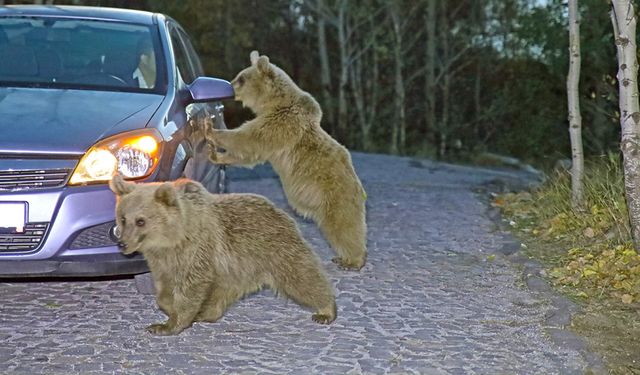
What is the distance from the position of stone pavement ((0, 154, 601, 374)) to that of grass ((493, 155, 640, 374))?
0.25m

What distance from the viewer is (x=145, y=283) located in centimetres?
700

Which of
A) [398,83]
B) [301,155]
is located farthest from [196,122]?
[398,83]

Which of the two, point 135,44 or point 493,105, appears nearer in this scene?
point 135,44

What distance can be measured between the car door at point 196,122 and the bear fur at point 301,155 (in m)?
0.12

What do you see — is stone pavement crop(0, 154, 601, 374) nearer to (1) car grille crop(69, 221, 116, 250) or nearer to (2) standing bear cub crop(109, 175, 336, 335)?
(2) standing bear cub crop(109, 175, 336, 335)

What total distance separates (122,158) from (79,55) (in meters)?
1.79

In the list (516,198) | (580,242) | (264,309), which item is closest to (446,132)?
(516,198)

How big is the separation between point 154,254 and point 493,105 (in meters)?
31.7

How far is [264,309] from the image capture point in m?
6.98

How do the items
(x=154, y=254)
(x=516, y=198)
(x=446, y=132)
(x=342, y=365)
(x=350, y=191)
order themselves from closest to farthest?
(x=342, y=365) < (x=154, y=254) < (x=350, y=191) < (x=516, y=198) < (x=446, y=132)

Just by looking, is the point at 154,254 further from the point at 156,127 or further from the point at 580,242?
the point at 580,242

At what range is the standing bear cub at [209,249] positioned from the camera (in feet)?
19.3

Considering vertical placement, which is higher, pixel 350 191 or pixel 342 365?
pixel 350 191

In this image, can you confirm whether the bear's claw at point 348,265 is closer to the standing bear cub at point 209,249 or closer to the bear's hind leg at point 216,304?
the standing bear cub at point 209,249
